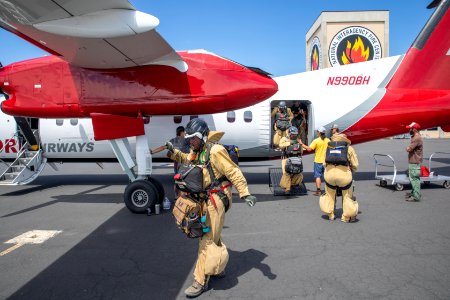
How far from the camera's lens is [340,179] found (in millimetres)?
6512

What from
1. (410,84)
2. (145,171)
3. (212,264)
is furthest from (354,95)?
(212,264)

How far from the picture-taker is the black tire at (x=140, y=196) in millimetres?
7426

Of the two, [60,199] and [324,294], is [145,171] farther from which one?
[324,294]

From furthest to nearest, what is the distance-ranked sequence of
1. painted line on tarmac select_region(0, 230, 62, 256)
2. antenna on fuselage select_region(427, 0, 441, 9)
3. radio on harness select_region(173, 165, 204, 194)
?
antenna on fuselage select_region(427, 0, 441, 9) < painted line on tarmac select_region(0, 230, 62, 256) < radio on harness select_region(173, 165, 204, 194)

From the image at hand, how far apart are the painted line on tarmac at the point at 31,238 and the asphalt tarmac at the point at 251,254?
0.48 ft

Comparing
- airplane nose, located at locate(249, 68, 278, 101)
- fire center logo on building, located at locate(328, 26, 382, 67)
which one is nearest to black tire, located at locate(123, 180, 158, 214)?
airplane nose, located at locate(249, 68, 278, 101)

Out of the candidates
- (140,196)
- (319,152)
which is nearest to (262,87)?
(319,152)

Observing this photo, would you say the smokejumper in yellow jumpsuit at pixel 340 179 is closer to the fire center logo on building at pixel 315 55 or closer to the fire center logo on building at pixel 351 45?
the fire center logo on building at pixel 351 45

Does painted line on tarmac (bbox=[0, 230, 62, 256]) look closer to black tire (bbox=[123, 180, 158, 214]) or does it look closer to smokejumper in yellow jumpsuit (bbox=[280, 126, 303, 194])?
black tire (bbox=[123, 180, 158, 214])

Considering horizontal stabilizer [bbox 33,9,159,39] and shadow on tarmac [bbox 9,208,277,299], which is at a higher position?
horizontal stabilizer [bbox 33,9,159,39]

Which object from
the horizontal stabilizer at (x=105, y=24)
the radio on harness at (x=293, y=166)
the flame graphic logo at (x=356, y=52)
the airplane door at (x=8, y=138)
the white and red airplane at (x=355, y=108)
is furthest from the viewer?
the flame graphic logo at (x=356, y=52)

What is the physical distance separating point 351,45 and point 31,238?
43.8 metres

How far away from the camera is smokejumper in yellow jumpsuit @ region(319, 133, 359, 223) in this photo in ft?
21.2

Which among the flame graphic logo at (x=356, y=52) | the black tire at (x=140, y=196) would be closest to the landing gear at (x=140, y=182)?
the black tire at (x=140, y=196)
